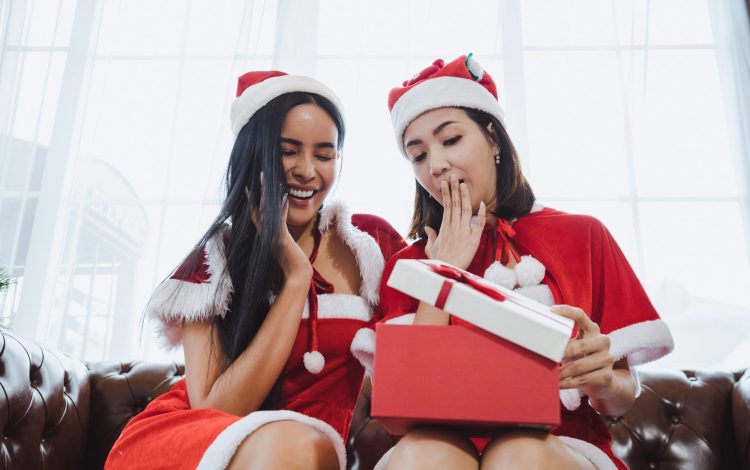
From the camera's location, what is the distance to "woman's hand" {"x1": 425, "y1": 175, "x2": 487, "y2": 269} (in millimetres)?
1068

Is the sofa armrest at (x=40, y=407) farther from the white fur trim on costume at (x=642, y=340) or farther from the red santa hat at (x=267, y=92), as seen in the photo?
the white fur trim on costume at (x=642, y=340)

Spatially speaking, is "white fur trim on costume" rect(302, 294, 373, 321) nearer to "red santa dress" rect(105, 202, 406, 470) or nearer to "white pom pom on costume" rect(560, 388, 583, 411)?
"red santa dress" rect(105, 202, 406, 470)

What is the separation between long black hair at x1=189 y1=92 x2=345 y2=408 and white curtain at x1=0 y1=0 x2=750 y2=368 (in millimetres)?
921

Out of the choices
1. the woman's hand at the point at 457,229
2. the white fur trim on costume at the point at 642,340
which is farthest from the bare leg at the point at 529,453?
the woman's hand at the point at 457,229

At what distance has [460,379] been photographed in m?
0.64

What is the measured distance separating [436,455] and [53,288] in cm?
197

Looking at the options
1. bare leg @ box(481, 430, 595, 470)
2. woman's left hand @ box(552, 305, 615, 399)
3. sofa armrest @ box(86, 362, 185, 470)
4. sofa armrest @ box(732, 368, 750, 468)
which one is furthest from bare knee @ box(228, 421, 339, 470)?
sofa armrest @ box(732, 368, 750, 468)

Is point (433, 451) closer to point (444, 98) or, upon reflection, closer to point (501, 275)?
point (501, 275)

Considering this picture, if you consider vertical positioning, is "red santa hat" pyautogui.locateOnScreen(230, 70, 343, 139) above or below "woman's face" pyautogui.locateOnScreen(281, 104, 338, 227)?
above

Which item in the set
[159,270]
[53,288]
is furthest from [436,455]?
[53,288]

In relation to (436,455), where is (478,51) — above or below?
above

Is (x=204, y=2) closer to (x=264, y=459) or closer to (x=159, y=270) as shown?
(x=159, y=270)

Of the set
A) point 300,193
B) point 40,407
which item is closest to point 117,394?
point 40,407

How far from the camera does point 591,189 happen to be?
217cm
